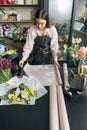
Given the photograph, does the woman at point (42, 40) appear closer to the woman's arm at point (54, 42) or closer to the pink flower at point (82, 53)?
the woman's arm at point (54, 42)

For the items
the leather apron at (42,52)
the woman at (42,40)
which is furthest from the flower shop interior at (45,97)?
the leather apron at (42,52)

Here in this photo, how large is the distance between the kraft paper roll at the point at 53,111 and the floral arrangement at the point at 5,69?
0.31 m

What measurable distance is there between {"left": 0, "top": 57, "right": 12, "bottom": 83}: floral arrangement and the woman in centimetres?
54

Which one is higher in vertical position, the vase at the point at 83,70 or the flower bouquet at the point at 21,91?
the vase at the point at 83,70

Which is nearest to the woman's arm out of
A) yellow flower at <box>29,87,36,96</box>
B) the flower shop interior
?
the flower shop interior

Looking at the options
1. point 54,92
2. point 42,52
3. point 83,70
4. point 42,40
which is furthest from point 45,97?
point 42,52

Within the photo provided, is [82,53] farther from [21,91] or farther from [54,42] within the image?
[54,42]

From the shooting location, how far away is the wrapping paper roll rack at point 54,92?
812 mm

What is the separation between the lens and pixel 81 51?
1.07 meters

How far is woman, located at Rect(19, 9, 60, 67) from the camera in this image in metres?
1.85

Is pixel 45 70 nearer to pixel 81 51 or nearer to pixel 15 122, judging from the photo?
pixel 81 51

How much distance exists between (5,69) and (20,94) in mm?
233

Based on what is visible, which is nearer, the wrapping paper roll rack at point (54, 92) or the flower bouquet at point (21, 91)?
the wrapping paper roll rack at point (54, 92)

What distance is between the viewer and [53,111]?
89 cm
